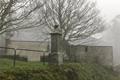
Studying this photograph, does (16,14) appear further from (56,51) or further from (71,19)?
(71,19)

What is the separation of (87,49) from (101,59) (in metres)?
1.89

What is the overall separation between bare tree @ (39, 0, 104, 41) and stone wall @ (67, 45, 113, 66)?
64.7 inches

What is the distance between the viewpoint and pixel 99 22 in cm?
2608

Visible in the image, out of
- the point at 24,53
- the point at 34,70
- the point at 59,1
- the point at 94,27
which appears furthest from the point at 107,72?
the point at 34,70

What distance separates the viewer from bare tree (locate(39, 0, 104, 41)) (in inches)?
951

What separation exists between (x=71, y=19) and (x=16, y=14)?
9.17 meters

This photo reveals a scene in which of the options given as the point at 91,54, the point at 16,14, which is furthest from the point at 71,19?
the point at 16,14

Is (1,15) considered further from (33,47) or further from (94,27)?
(33,47)

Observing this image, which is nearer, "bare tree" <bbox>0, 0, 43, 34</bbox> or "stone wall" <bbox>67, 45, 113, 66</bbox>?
"bare tree" <bbox>0, 0, 43, 34</bbox>

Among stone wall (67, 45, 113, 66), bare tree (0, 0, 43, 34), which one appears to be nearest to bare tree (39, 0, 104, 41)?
stone wall (67, 45, 113, 66)

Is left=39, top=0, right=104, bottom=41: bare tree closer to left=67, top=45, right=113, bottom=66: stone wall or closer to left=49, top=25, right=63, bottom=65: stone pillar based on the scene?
left=67, top=45, right=113, bottom=66: stone wall

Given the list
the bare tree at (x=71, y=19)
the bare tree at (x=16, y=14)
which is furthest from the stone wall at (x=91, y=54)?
the bare tree at (x=16, y=14)

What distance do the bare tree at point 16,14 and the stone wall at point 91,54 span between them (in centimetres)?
752

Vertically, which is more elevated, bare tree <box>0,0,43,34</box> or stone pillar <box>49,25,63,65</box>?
bare tree <box>0,0,43,34</box>
